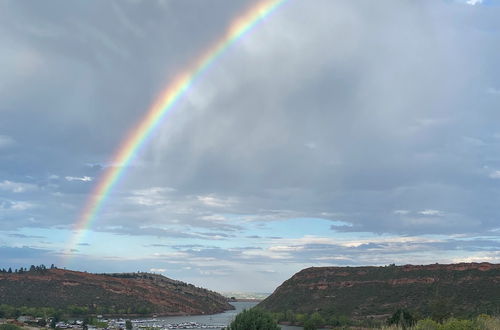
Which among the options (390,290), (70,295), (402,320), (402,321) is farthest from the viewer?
(70,295)

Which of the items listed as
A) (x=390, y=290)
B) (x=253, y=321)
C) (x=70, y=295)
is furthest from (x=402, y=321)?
(x=70, y=295)

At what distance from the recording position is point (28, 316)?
136250 millimetres

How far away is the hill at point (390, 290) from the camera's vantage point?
118 metres

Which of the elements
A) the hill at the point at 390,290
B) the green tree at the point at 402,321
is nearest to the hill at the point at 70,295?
the hill at the point at 390,290

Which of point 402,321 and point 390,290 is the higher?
point 390,290

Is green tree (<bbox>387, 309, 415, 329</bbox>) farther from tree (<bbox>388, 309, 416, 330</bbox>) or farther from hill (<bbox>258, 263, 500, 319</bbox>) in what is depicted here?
hill (<bbox>258, 263, 500, 319</bbox>)

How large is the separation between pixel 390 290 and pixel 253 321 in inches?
4211

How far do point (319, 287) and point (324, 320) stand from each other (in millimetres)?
42103

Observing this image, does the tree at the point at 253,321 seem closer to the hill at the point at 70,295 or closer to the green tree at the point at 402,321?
the green tree at the point at 402,321

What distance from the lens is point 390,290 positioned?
142 m

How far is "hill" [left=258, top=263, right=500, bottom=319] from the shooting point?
117500mm

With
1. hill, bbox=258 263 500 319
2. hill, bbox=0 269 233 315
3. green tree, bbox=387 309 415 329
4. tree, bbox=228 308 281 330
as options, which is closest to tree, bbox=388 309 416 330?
green tree, bbox=387 309 415 329

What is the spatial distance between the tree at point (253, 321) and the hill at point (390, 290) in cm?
5565

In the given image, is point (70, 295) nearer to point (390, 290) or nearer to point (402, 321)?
point (390, 290)
